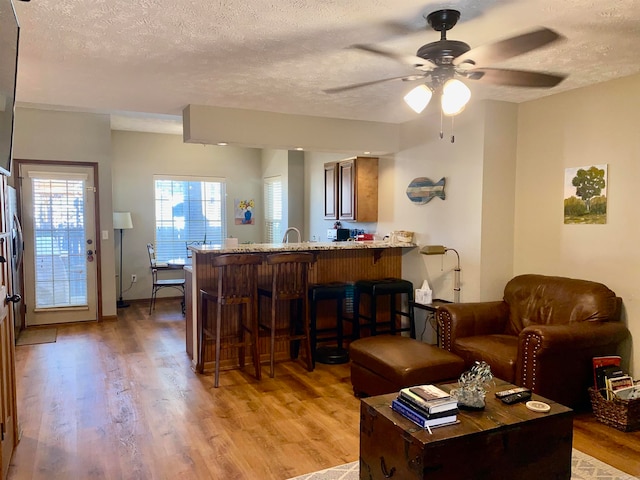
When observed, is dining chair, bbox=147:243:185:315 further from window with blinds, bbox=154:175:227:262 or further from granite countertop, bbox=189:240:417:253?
granite countertop, bbox=189:240:417:253

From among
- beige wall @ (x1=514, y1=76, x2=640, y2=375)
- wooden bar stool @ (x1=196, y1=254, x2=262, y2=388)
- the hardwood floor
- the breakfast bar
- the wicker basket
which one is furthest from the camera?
the breakfast bar

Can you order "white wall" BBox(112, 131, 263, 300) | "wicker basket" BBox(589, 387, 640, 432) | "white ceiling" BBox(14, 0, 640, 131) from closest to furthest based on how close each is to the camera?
"white ceiling" BBox(14, 0, 640, 131) → "wicker basket" BBox(589, 387, 640, 432) → "white wall" BBox(112, 131, 263, 300)

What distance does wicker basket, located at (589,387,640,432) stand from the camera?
306 centimetres

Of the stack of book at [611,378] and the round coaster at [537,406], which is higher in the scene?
the round coaster at [537,406]

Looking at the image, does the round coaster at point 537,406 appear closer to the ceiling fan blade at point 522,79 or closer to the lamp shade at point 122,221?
the ceiling fan blade at point 522,79

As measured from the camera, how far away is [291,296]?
13.8ft

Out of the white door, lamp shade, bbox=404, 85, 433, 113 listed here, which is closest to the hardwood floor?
the white door

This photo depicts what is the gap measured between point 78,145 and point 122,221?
54.4 inches

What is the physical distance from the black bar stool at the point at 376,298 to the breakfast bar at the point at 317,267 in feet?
0.65

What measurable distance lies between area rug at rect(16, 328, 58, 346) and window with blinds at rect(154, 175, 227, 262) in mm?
2185

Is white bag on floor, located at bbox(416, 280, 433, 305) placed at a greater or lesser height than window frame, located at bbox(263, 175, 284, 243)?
lesser

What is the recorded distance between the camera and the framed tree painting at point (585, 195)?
11.9 feet

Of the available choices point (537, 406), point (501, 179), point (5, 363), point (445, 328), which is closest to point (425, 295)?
point (445, 328)

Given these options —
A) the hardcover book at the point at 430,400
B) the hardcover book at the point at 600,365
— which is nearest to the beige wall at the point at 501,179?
the hardcover book at the point at 600,365
